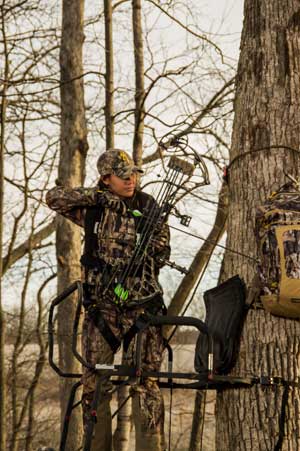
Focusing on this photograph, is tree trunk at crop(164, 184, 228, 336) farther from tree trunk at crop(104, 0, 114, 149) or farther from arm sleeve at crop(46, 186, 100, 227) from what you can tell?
arm sleeve at crop(46, 186, 100, 227)

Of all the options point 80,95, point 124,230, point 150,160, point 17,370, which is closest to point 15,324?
point 17,370

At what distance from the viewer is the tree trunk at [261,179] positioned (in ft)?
15.9

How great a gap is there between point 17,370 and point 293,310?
19429 mm

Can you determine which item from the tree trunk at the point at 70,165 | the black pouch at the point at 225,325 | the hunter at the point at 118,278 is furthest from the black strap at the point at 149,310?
the tree trunk at the point at 70,165

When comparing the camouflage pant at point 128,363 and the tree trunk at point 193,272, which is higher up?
the tree trunk at point 193,272

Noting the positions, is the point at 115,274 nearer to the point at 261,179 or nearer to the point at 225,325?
the point at 225,325

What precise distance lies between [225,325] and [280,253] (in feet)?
2.54

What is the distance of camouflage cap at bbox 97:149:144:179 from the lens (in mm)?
5578

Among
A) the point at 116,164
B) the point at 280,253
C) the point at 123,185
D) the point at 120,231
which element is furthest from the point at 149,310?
the point at 280,253

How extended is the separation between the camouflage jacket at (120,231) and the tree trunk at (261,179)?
1.60 feet

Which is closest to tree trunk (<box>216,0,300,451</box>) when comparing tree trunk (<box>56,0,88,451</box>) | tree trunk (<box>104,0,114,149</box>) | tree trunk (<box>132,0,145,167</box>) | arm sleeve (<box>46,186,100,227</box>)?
arm sleeve (<box>46,186,100,227</box>)

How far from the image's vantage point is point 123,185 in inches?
219

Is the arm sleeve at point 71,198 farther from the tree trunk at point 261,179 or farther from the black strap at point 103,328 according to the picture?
the tree trunk at point 261,179

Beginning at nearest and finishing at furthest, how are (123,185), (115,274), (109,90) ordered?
(115,274)
(123,185)
(109,90)
